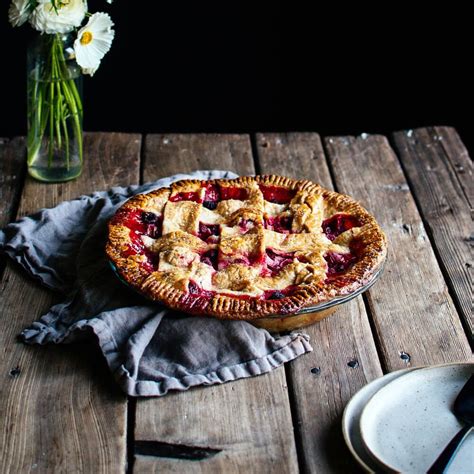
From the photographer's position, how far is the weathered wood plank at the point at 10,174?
7.20 ft

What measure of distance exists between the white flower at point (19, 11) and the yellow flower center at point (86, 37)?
0.43 ft

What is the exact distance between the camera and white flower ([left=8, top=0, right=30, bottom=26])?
201 cm

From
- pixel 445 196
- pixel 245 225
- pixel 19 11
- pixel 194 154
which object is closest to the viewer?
pixel 245 225

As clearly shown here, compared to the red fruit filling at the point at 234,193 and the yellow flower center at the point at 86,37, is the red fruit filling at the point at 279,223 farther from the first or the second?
the yellow flower center at the point at 86,37

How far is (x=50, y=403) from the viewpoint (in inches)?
60.8

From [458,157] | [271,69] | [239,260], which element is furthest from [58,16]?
[271,69]

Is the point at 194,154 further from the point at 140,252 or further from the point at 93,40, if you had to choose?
the point at 140,252

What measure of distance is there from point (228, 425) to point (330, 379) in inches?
9.0

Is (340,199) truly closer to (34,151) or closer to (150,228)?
(150,228)

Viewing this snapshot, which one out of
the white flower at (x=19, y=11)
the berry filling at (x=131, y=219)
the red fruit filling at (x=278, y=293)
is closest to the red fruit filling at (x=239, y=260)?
the red fruit filling at (x=278, y=293)

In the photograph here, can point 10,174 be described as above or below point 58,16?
below

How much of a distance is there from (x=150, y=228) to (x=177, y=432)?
55 cm

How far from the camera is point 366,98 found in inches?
132

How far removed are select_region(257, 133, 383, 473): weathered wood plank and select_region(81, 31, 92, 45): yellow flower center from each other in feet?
2.81
